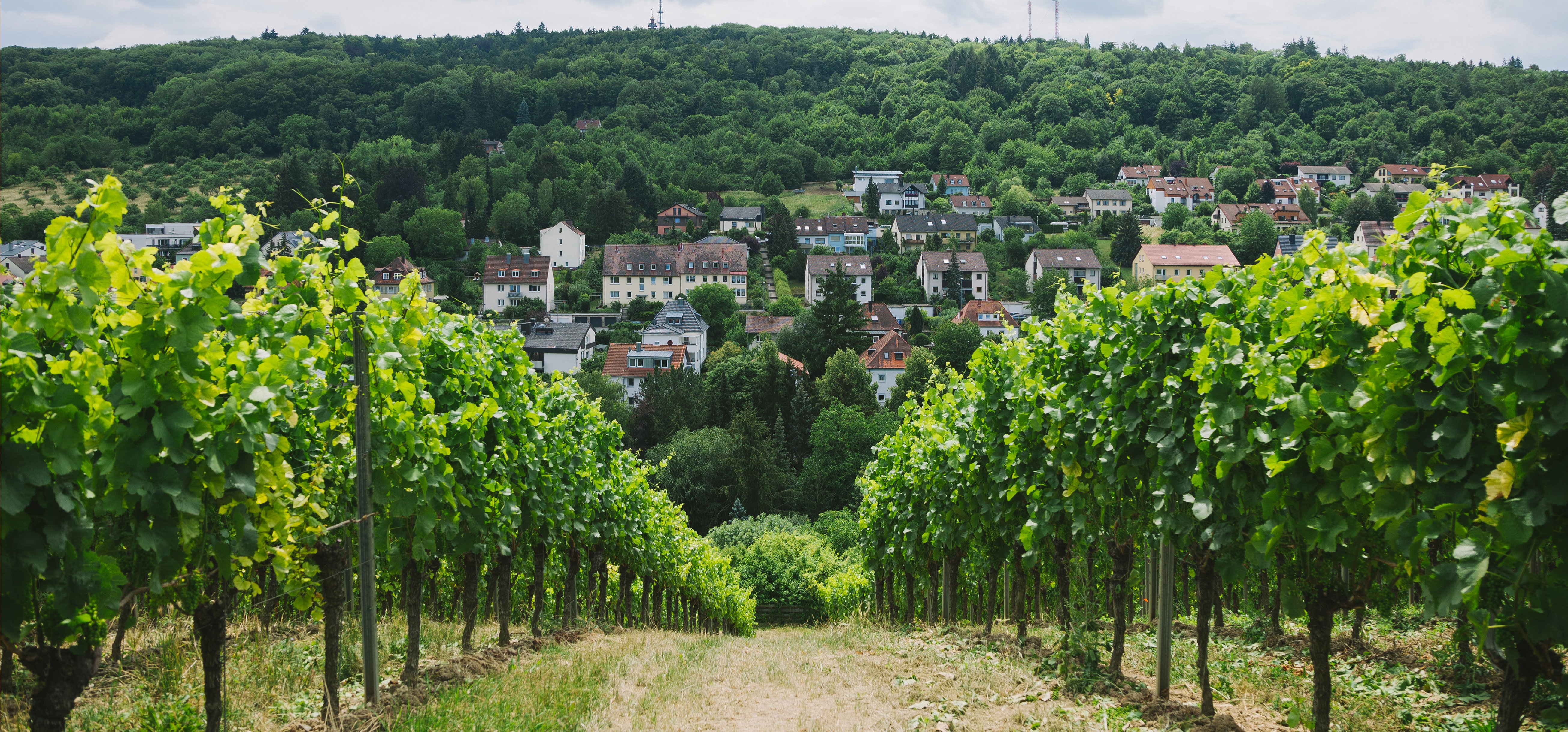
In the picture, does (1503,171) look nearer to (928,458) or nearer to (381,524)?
(928,458)

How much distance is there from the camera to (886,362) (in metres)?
76.2

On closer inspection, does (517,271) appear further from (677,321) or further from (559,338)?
(677,321)

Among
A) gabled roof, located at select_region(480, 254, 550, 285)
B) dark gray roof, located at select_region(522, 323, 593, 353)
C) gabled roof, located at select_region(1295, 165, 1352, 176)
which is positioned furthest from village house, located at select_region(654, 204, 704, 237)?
gabled roof, located at select_region(1295, 165, 1352, 176)

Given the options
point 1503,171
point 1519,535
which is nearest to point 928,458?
point 1519,535

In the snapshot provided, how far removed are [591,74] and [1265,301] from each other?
17771 centimetres

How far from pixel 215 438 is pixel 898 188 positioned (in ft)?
440

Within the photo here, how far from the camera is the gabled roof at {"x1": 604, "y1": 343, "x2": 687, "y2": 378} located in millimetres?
74438

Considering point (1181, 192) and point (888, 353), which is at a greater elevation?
point (1181, 192)

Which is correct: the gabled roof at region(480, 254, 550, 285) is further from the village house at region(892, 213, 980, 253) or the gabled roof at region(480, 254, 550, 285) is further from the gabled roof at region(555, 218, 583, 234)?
the village house at region(892, 213, 980, 253)

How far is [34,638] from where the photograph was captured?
610 cm

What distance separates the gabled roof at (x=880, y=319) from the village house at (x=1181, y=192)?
58426 mm

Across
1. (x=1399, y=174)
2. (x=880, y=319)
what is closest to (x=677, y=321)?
(x=880, y=319)

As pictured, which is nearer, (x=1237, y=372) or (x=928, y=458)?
(x=1237, y=372)

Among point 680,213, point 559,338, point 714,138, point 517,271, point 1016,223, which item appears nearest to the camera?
point 559,338
